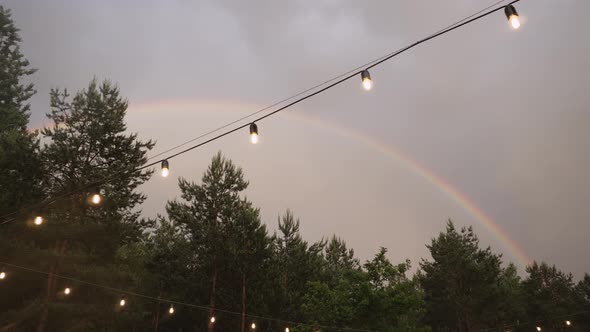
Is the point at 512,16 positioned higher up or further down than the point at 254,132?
higher up

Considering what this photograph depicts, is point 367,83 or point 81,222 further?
point 81,222

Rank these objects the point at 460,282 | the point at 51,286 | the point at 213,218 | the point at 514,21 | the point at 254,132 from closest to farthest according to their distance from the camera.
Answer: the point at 514,21 < the point at 254,132 < the point at 51,286 < the point at 213,218 < the point at 460,282

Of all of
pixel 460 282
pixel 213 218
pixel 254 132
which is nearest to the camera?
pixel 254 132

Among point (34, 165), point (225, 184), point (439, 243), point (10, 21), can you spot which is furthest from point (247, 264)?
point (10, 21)

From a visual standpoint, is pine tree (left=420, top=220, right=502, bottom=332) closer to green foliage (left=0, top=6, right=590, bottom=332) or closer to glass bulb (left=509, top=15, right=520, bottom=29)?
green foliage (left=0, top=6, right=590, bottom=332)

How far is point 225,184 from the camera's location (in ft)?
102

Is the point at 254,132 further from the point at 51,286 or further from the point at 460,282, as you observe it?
the point at 460,282

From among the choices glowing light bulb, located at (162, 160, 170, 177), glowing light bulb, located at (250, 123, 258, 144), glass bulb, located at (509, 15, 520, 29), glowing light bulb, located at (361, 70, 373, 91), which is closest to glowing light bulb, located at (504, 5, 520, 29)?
glass bulb, located at (509, 15, 520, 29)

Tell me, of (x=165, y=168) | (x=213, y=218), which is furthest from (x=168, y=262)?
(x=165, y=168)

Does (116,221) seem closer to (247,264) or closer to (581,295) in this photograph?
(247,264)

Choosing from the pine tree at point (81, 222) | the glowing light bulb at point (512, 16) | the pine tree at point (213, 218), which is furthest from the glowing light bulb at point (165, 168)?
the pine tree at point (213, 218)

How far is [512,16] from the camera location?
16.9 ft

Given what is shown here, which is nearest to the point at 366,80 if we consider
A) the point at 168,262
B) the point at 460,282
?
the point at 168,262

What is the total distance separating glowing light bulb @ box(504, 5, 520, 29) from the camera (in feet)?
16.7
